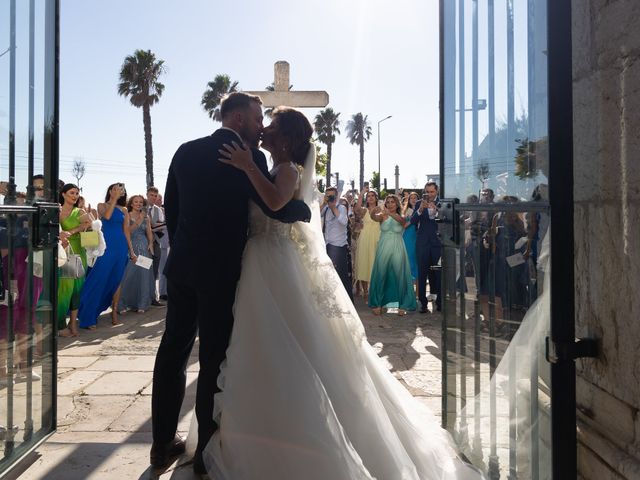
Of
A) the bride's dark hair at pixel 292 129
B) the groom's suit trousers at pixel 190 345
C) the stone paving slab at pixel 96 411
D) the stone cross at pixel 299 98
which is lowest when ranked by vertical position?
the stone paving slab at pixel 96 411

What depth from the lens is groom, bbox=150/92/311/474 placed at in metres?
2.70

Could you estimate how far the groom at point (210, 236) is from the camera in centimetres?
270

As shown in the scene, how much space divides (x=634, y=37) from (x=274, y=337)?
1.79m

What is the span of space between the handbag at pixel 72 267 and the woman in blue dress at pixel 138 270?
1.55 metres

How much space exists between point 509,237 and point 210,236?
134 cm

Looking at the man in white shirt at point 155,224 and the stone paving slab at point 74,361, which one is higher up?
the man in white shirt at point 155,224

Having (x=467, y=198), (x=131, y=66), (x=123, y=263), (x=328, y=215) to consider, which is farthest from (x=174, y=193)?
(x=131, y=66)

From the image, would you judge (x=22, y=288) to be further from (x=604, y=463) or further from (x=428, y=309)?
(x=428, y=309)

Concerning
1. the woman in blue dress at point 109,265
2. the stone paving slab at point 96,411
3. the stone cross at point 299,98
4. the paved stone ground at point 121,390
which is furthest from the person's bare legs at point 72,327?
the stone cross at point 299,98

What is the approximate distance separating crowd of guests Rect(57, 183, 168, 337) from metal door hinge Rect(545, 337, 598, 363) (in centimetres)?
522

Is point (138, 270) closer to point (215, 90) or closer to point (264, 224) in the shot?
point (264, 224)

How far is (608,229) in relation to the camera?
6.17 ft

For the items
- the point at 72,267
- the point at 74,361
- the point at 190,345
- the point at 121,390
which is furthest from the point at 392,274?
the point at 190,345

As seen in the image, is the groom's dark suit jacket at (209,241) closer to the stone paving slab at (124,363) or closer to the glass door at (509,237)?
the glass door at (509,237)
